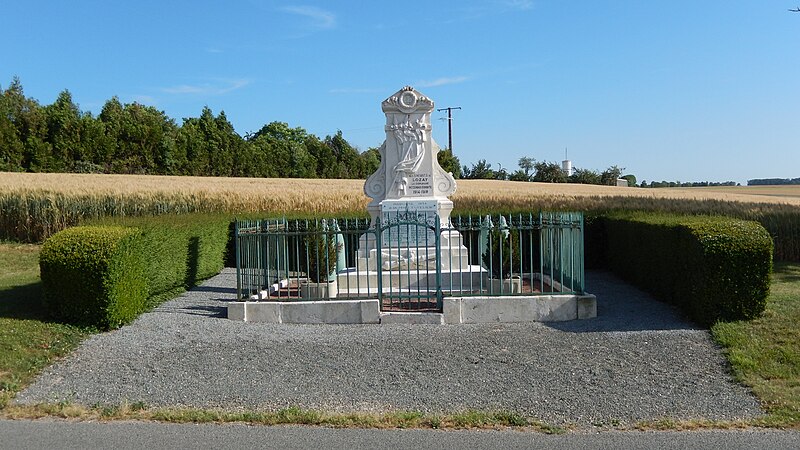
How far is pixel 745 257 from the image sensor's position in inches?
373

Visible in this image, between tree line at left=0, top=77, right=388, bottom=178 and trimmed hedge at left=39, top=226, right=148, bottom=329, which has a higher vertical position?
tree line at left=0, top=77, right=388, bottom=178

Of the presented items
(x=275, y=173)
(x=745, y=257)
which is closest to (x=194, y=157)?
(x=275, y=173)

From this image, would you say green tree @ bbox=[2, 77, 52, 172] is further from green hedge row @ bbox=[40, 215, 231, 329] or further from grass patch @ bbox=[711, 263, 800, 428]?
grass patch @ bbox=[711, 263, 800, 428]

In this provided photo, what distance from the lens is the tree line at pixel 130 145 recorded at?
150ft

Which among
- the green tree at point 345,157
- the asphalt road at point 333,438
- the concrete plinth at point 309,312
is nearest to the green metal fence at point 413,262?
the concrete plinth at point 309,312

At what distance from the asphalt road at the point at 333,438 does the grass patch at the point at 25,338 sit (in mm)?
1374

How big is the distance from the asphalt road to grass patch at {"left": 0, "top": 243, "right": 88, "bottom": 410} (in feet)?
4.51

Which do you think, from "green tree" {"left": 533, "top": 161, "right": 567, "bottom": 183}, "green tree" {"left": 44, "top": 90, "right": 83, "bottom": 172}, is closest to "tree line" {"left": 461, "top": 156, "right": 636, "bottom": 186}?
"green tree" {"left": 533, "top": 161, "right": 567, "bottom": 183}

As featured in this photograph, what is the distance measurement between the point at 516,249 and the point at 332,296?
13.6ft

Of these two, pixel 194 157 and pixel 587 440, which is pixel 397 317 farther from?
pixel 194 157

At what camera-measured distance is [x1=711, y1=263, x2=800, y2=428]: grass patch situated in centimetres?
646

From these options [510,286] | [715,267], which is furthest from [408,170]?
[715,267]

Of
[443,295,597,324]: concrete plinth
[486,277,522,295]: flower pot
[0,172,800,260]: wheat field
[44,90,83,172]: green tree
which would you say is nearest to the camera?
[443,295,597,324]: concrete plinth

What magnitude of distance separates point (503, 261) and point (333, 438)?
8.74m
